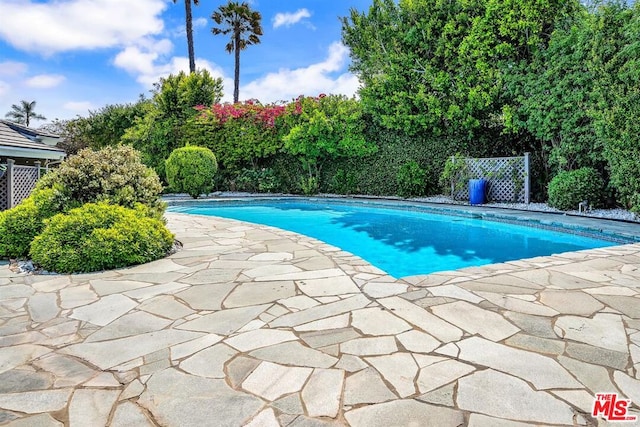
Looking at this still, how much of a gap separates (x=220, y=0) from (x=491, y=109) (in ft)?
59.8

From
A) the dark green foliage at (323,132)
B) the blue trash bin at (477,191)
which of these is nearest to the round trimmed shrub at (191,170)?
the dark green foliage at (323,132)

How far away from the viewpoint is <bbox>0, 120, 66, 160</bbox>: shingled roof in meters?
7.60

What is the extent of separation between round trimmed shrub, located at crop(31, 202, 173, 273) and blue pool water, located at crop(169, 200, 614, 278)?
9.83 ft

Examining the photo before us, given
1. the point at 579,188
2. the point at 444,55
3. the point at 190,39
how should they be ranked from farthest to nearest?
the point at 190,39, the point at 444,55, the point at 579,188

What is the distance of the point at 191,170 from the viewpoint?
14062 millimetres

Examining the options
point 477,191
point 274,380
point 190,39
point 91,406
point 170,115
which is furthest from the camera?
point 190,39

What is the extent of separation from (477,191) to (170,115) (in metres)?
12.7

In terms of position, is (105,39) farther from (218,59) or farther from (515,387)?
(515,387)

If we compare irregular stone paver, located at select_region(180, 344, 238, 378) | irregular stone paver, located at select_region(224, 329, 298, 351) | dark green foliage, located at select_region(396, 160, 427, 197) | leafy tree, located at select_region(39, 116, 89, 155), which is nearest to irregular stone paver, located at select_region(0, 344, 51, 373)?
irregular stone paver, located at select_region(180, 344, 238, 378)

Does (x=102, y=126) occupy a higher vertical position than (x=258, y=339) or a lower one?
higher

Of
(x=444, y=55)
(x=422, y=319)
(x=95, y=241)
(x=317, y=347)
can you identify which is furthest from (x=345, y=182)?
(x=317, y=347)

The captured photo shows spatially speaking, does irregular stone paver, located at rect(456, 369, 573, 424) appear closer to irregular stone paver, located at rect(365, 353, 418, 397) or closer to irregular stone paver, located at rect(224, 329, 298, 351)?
irregular stone paver, located at rect(365, 353, 418, 397)

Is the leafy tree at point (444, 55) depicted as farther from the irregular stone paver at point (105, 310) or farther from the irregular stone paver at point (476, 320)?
the irregular stone paver at point (105, 310)

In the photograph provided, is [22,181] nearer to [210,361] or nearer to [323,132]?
[210,361]
